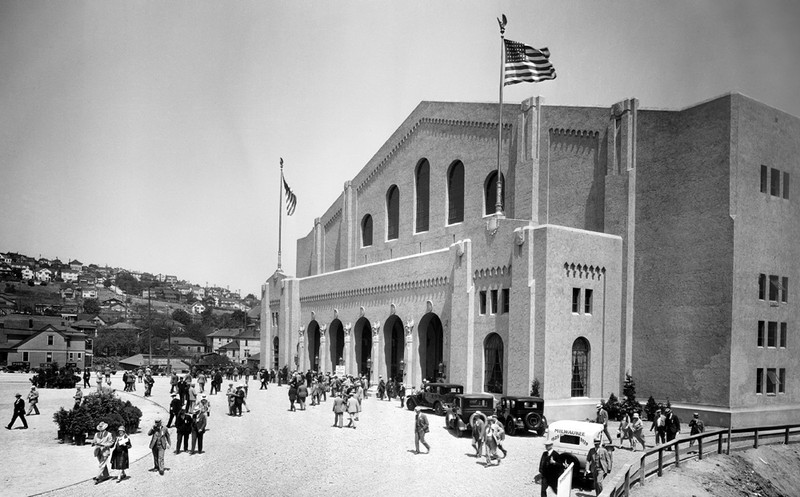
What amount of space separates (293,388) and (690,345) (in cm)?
1972

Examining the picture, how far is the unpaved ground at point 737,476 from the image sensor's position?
1792cm

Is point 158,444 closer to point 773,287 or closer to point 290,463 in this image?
point 290,463

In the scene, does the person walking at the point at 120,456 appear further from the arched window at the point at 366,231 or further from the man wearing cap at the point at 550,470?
the arched window at the point at 366,231

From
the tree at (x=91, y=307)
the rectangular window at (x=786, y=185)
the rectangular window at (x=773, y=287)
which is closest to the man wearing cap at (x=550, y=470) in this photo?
the rectangular window at (x=773, y=287)

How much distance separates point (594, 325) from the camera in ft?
102

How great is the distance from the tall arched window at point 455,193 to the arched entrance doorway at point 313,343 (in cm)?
1834

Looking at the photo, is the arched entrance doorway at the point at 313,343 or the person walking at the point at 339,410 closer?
the person walking at the point at 339,410

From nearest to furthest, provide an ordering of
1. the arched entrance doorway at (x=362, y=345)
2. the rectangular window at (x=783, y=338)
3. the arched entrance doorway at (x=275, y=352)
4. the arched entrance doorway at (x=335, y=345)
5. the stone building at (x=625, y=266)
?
1. the stone building at (x=625, y=266)
2. the rectangular window at (x=783, y=338)
3. the arched entrance doorway at (x=362, y=345)
4. the arched entrance doorway at (x=335, y=345)
5. the arched entrance doorway at (x=275, y=352)

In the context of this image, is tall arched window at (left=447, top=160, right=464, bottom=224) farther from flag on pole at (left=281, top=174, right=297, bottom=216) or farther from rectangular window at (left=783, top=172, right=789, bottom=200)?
flag on pole at (left=281, top=174, right=297, bottom=216)

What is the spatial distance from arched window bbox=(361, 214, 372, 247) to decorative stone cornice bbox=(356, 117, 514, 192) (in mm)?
2674

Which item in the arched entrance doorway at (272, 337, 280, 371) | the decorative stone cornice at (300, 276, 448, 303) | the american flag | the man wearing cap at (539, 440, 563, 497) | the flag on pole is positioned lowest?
the arched entrance doorway at (272, 337, 280, 371)

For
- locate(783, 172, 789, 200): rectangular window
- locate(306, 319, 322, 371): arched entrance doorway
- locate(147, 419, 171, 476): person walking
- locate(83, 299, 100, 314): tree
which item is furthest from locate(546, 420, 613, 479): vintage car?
locate(83, 299, 100, 314): tree

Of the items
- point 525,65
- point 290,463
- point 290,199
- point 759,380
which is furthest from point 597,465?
point 290,199

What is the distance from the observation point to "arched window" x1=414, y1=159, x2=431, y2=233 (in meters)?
44.3
